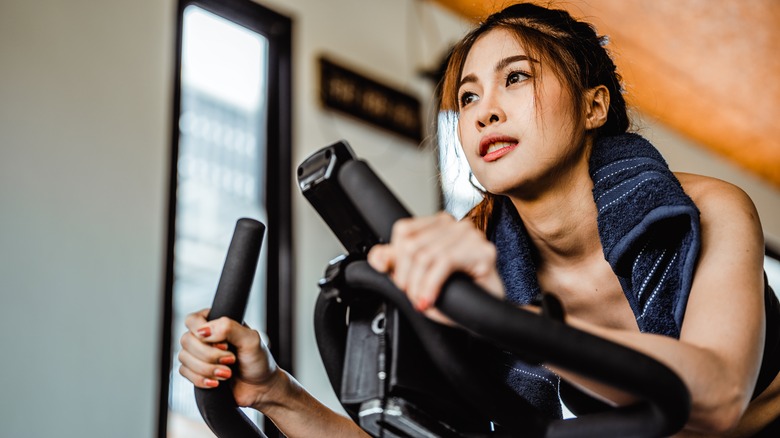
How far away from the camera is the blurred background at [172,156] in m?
2.24

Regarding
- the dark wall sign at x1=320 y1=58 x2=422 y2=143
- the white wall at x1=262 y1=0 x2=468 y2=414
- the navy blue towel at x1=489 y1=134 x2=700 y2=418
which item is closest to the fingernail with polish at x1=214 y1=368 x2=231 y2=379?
the navy blue towel at x1=489 y1=134 x2=700 y2=418

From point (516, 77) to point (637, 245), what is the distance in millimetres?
322

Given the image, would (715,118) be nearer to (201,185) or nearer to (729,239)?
(201,185)

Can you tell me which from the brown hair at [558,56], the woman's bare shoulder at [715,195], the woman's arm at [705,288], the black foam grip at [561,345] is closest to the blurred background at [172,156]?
the brown hair at [558,56]

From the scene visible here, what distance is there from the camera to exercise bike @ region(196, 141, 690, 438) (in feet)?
2.00

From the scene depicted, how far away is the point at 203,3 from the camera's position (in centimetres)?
298

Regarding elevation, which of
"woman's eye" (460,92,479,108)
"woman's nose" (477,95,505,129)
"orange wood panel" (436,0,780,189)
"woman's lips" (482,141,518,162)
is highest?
"orange wood panel" (436,0,780,189)

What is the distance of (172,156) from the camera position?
2.65 m

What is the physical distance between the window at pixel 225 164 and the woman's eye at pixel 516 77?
1582 mm

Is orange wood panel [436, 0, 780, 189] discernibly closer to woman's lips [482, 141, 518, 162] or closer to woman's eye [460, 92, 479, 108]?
woman's eye [460, 92, 479, 108]

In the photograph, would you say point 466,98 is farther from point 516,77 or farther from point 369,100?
point 369,100

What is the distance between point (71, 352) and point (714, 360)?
1888mm

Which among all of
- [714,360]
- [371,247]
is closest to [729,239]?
[714,360]

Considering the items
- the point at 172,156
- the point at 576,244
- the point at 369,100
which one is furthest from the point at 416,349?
the point at 369,100
